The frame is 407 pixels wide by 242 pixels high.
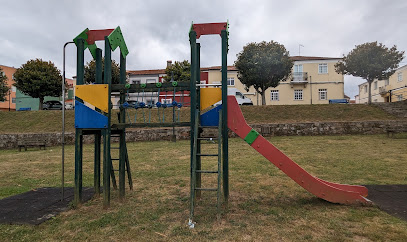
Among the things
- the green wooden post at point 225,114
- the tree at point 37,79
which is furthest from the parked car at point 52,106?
the green wooden post at point 225,114

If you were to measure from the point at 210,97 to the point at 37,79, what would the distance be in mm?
32827

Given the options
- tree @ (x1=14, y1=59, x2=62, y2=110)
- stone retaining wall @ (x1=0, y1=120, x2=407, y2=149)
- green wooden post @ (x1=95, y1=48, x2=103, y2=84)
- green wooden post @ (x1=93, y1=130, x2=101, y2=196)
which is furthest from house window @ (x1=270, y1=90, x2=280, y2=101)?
green wooden post @ (x1=93, y1=130, x2=101, y2=196)

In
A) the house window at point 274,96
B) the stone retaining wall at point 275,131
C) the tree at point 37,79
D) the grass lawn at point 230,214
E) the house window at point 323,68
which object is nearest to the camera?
the grass lawn at point 230,214

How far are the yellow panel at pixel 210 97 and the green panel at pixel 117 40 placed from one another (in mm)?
2049

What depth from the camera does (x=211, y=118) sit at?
503 cm

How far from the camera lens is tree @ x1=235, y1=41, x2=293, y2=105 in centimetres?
2848

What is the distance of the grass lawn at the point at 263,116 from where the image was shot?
67.6 ft

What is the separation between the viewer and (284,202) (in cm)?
508

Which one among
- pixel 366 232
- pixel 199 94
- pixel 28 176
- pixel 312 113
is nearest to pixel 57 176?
pixel 28 176

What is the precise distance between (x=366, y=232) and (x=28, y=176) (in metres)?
8.96

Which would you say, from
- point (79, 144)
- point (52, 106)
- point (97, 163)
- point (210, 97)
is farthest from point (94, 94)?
point (52, 106)

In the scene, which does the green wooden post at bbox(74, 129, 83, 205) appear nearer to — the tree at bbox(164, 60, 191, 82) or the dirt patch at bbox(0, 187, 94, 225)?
the dirt patch at bbox(0, 187, 94, 225)

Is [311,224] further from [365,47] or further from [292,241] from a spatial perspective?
[365,47]

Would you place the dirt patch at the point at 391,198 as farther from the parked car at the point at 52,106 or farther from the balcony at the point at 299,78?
the parked car at the point at 52,106
